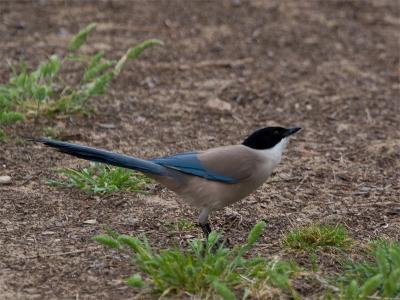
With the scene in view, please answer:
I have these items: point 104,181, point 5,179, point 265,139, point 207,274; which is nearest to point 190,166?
point 265,139

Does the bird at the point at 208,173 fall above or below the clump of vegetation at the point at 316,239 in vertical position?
above

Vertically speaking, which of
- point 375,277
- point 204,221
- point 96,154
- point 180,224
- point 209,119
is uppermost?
point 96,154

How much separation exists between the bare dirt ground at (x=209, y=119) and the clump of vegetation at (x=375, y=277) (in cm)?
22

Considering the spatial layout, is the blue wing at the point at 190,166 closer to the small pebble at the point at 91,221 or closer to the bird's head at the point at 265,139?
→ the bird's head at the point at 265,139

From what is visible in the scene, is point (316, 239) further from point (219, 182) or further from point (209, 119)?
point (209, 119)

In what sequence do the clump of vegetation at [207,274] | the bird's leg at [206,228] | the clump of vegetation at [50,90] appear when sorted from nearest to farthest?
the clump of vegetation at [207,274] < the bird's leg at [206,228] < the clump of vegetation at [50,90]

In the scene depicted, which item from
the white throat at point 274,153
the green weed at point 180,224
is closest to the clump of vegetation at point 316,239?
the white throat at point 274,153

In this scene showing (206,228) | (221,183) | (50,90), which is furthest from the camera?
(50,90)

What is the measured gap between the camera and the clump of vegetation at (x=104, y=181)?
6.14 m

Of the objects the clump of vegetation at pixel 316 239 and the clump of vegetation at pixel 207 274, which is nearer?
the clump of vegetation at pixel 207 274

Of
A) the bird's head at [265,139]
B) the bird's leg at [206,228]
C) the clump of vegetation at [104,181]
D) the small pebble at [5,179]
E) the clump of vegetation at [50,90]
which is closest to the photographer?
the bird's leg at [206,228]

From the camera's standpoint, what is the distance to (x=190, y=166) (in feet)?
17.3

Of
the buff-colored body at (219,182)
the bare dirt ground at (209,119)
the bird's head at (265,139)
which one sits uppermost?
the bird's head at (265,139)

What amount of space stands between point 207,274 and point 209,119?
3.49 m
